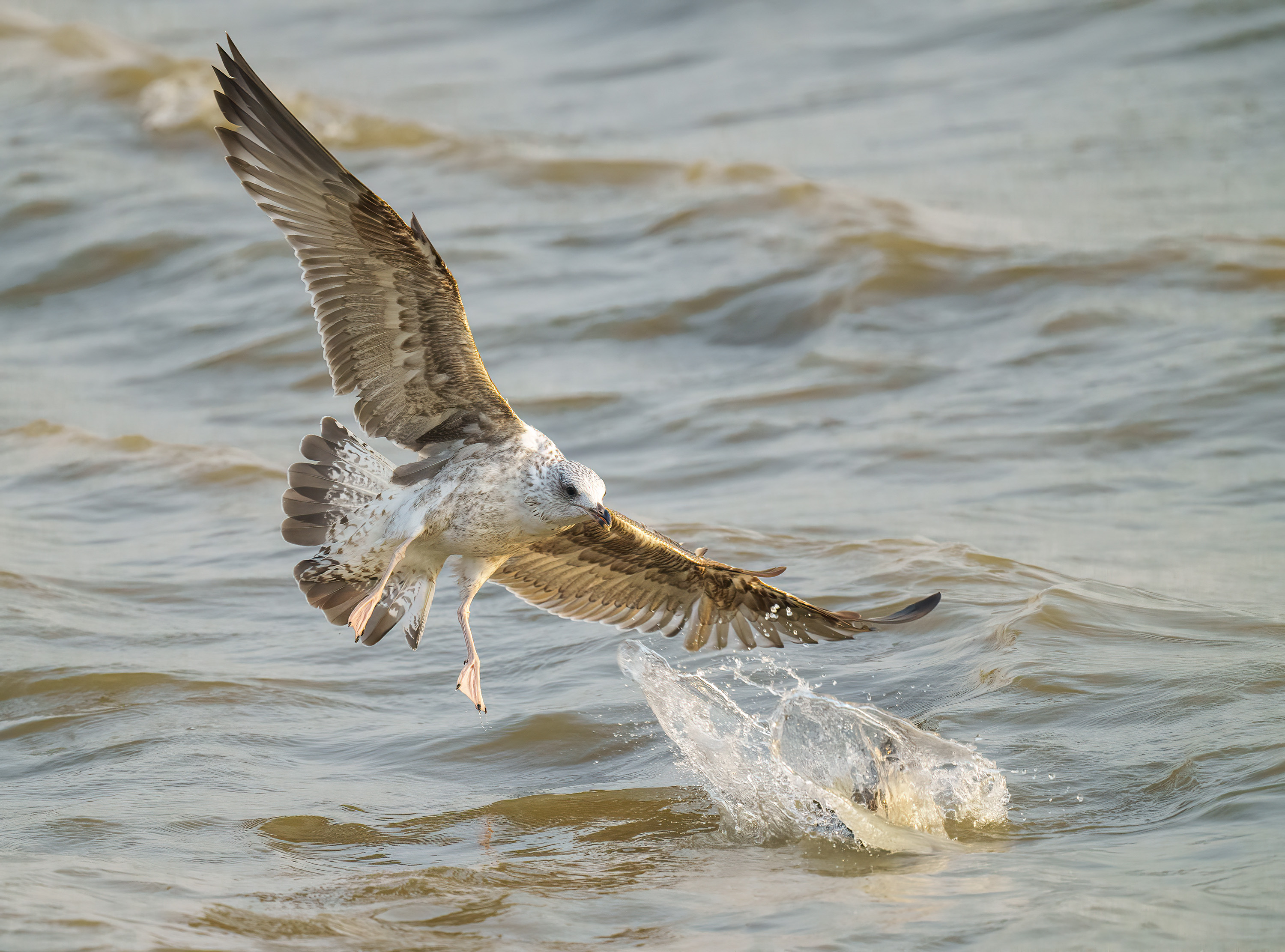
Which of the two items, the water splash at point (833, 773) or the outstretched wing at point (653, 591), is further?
the outstretched wing at point (653, 591)

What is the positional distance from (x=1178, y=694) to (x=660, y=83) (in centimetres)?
1219

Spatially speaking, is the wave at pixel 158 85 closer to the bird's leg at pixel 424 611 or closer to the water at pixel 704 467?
the water at pixel 704 467

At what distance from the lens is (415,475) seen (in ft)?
16.3

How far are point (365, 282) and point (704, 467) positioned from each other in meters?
3.78

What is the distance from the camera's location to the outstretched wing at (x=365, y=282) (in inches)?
176

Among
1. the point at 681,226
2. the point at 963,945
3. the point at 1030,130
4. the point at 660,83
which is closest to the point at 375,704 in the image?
the point at 963,945

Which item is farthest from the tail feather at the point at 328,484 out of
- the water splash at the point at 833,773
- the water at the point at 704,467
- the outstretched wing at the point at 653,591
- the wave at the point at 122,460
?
the wave at the point at 122,460

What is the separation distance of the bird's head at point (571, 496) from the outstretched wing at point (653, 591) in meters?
0.24


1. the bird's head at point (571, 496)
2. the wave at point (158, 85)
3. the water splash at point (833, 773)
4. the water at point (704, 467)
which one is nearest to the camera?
the water at point (704, 467)

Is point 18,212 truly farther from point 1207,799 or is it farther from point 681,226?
point 1207,799

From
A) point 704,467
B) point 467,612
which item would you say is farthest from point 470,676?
point 704,467

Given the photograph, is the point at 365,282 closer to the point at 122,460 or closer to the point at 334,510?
the point at 334,510

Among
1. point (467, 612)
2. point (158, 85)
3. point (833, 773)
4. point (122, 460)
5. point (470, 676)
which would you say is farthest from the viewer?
point (158, 85)

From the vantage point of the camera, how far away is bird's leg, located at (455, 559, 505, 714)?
4.88 m
